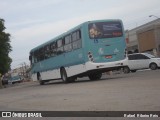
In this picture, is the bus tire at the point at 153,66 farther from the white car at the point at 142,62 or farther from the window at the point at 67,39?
the window at the point at 67,39

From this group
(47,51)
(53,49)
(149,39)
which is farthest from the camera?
(149,39)

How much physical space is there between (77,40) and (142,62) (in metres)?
12.8

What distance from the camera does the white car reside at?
120 feet

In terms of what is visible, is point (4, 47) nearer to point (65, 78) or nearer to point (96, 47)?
point (65, 78)

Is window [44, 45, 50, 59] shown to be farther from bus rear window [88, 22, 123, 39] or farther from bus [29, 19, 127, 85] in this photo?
bus rear window [88, 22, 123, 39]

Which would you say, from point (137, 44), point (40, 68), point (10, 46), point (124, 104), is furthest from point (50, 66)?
point (137, 44)

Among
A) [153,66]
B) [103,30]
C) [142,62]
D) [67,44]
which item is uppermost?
[103,30]

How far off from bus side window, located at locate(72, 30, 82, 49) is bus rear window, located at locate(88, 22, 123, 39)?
0.85m

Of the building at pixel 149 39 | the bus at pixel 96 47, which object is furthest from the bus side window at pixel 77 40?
the building at pixel 149 39

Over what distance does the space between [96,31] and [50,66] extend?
7580 millimetres

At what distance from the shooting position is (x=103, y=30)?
2503cm

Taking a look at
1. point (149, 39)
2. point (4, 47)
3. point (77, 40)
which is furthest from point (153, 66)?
point (4, 47)

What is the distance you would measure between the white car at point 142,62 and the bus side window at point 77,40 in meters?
12.1

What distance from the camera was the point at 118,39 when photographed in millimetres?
25359
